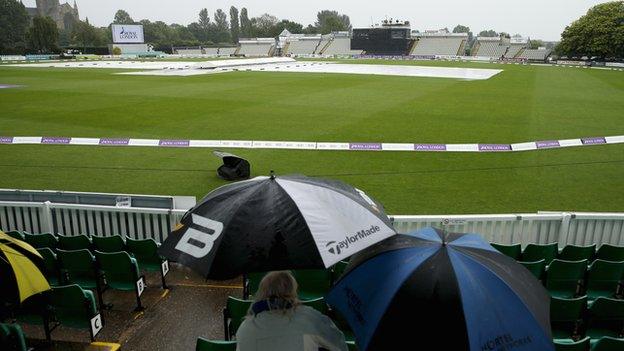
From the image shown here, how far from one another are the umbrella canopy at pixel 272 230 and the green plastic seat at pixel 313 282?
6.84ft

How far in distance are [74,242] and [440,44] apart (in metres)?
99.6

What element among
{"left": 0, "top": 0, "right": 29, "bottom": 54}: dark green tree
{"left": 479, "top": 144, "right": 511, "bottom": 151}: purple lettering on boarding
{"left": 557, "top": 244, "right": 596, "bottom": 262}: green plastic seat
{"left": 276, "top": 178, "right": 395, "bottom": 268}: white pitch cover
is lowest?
{"left": 479, "top": 144, "right": 511, "bottom": 151}: purple lettering on boarding

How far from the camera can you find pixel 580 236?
759 cm

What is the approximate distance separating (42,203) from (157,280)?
287 cm

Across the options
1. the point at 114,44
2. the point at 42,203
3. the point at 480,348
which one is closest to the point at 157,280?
the point at 42,203

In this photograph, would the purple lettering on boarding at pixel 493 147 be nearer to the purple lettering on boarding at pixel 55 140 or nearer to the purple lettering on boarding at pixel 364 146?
the purple lettering on boarding at pixel 364 146

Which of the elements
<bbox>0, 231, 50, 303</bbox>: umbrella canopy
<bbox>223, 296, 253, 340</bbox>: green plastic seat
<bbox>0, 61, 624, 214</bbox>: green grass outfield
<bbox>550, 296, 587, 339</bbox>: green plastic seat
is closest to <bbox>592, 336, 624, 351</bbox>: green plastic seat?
<bbox>550, 296, 587, 339</bbox>: green plastic seat

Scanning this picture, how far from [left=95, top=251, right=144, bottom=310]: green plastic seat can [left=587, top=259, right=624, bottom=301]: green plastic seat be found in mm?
5832

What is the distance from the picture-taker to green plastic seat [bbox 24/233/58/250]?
23.4 ft

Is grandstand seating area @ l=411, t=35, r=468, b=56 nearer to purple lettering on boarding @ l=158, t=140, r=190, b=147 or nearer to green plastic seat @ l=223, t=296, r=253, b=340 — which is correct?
purple lettering on boarding @ l=158, t=140, r=190, b=147

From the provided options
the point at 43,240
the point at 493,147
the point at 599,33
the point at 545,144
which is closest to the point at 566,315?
the point at 43,240

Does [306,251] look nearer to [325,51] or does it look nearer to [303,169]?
[303,169]

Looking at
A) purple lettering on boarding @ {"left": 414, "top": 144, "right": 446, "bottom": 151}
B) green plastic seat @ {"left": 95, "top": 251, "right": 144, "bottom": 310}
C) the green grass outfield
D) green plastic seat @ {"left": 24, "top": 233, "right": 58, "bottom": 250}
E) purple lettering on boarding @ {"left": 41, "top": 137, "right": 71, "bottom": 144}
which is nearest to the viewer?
green plastic seat @ {"left": 95, "top": 251, "right": 144, "bottom": 310}

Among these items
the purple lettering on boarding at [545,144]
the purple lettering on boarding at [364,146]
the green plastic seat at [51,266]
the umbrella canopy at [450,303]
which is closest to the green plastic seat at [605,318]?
the umbrella canopy at [450,303]
